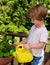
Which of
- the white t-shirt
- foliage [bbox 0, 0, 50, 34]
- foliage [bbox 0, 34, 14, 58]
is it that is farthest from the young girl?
foliage [bbox 0, 0, 50, 34]

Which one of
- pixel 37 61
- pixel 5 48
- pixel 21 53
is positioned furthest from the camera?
pixel 37 61

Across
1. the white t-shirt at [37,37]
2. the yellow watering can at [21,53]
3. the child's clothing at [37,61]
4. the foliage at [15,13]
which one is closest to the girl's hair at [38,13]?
the white t-shirt at [37,37]

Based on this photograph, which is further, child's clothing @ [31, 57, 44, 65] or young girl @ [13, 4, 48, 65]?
child's clothing @ [31, 57, 44, 65]

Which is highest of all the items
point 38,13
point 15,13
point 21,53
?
point 38,13

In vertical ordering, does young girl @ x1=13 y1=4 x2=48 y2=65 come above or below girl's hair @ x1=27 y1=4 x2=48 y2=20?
below

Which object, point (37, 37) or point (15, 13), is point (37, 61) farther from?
point (15, 13)

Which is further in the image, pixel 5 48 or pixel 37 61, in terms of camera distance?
pixel 37 61

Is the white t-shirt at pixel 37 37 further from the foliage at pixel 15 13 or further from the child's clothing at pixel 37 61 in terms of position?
the foliage at pixel 15 13

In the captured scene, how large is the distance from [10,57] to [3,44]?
0.18 m

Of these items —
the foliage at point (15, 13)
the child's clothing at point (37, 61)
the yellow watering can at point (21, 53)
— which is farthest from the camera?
the foliage at point (15, 13)

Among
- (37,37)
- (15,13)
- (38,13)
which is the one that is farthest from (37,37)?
(15,13)

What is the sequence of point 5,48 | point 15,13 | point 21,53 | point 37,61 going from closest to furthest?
point 21,53 < point 5,48 < point 37,61 < point 15,13

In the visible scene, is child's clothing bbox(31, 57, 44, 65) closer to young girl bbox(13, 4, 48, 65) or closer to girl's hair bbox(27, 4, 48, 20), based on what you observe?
young girl bbox(13, 4, 48, 65)

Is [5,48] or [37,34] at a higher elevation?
[37,34]
